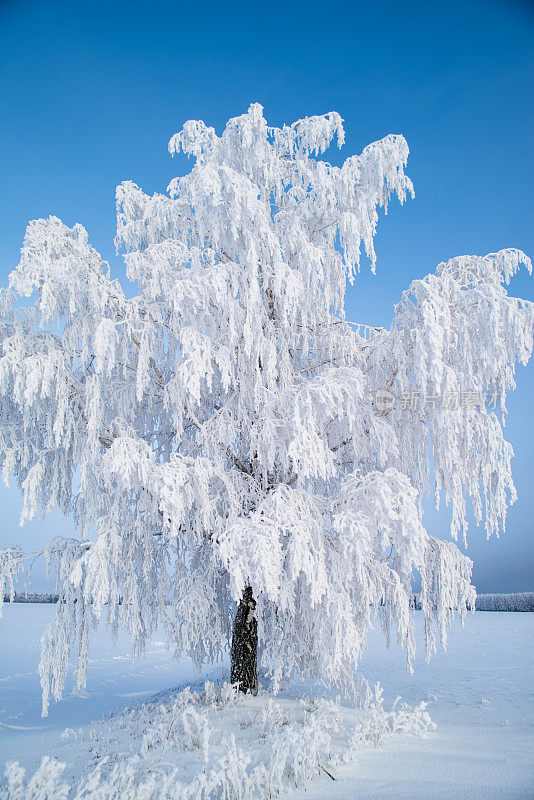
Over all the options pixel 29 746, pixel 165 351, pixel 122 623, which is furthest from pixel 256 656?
pixel 165 351

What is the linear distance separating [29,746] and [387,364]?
6090 mm

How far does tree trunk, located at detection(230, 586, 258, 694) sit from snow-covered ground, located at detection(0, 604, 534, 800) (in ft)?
3.49

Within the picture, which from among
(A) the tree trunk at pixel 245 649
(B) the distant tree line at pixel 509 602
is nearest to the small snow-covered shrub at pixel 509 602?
(B) the distant tree line at pixel 509 602

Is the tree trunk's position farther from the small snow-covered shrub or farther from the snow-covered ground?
the small snow-covered shrub

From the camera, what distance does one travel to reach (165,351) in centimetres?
609

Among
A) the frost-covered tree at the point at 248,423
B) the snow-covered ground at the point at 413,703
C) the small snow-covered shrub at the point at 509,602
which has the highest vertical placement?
the frost-covered tree at the point at 248,423

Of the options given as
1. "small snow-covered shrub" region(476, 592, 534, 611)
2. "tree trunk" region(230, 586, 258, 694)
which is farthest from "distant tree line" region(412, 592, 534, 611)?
"tree trunk" region(230, 586, 258, 694)

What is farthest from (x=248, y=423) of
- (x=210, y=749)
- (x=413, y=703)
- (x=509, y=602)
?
(x=509, y=602)

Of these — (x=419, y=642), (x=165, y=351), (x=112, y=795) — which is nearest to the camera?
(x=112, y=795)

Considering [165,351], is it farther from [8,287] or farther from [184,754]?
[184,754]

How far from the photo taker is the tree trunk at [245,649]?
6246 millimetres

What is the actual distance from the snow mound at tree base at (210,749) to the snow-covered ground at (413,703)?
6.8 inches

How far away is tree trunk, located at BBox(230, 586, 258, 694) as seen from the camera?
625cm

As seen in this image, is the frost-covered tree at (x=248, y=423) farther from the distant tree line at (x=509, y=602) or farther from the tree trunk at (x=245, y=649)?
the distant tree line at (x=509, y=602)
